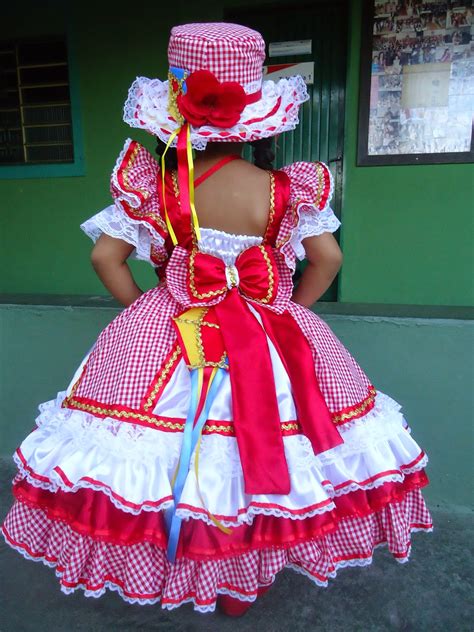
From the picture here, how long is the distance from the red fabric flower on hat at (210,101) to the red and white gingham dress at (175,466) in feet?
0.69

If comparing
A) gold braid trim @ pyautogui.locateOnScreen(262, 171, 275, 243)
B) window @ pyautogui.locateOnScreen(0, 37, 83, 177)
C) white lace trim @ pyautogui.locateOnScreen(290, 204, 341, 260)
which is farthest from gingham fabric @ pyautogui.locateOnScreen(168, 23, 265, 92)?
window @ pyautogui.locateOnScreen(0, 37, 83, 177)

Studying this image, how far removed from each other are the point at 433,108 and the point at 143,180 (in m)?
2.25

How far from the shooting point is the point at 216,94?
1.44m

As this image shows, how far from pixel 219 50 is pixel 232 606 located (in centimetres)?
174

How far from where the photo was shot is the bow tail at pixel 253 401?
1.32 metres

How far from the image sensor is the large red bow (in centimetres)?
154

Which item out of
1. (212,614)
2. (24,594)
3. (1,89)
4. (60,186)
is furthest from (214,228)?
(1,89)

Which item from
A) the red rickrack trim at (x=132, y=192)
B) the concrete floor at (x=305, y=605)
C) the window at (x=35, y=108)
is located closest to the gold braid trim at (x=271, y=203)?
the red rickrack trim at (x=132, y=192)

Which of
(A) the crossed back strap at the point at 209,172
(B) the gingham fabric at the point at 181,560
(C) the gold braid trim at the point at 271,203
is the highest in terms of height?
(A) the crossed back strap at the point at 209,172

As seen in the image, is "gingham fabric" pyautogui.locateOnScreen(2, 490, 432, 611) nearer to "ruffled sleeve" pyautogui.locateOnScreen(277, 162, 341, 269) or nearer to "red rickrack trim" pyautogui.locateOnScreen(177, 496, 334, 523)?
"red rickrack trim" pyautogui.locateOnScreen(177, 496, 334, 523)

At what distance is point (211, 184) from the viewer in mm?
1531

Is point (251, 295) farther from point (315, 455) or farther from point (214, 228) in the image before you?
point (315, 455)

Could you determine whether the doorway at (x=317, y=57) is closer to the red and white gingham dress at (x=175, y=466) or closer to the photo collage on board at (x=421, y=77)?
the photo collage on board at (x=421, y=77)

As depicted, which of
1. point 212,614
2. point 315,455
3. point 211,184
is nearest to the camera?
point 315,455
